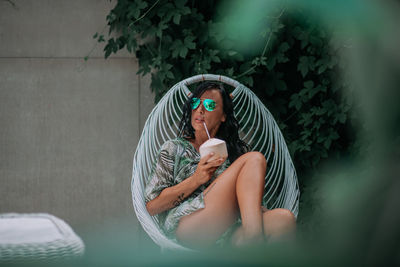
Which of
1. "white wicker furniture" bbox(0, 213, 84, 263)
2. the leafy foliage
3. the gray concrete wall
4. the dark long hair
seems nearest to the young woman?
the dark long hair

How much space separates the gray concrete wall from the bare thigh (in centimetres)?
127

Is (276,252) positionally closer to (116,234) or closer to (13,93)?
(116,234)

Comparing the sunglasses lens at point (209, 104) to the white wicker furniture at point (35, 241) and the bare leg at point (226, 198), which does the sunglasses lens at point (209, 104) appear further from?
the white wicker furniture at point (35, 241)

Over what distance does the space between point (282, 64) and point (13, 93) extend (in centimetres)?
167

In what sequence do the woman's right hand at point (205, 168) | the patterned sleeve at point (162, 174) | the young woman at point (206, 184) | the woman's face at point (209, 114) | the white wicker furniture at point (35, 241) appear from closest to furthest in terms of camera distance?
1. the white wicker furniture at point (35, 241)
2. the young woman at point (206, 184)
3. the woman's right hand at point (205, 168)
4. the patterned sleeve at point (162, 174)
5. the woman's face at point (209, 114)

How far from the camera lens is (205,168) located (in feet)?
5.69

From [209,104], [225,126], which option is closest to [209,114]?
[209,104]

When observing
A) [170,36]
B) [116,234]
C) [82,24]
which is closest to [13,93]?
[82,24]

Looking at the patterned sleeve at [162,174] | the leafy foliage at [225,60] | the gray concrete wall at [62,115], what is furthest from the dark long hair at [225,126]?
the gray concrete wall at [62,115]

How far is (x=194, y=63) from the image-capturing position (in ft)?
9.09

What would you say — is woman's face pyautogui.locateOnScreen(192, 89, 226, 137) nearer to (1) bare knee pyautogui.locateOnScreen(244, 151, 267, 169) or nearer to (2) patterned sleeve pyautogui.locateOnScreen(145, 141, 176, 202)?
(2) patterned sleeve pyautogui.locateOnScreen(145, 141, 176, 202)

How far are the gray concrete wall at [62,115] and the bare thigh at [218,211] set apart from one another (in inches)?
50.2

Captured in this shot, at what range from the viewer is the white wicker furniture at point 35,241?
0.35 meters

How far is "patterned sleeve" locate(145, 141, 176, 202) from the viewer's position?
190 centimetres
